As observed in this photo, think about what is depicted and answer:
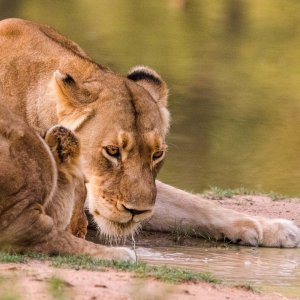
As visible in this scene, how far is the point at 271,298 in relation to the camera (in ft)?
17.1

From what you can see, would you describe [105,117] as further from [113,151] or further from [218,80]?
[218,80]

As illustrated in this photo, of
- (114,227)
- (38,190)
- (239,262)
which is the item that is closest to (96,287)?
(38,190)

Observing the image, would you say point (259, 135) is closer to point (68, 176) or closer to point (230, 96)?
point (230, 96)

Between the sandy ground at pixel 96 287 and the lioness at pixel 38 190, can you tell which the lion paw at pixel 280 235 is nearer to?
the lioness at pixel 38 190

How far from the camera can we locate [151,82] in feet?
24.2

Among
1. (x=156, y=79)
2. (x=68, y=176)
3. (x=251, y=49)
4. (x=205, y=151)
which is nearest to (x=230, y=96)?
(x=205, y=151)

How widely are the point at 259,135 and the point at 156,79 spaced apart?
30.2ft

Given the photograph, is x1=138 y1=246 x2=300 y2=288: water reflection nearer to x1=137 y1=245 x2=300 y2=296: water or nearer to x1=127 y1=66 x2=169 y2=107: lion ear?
x1=137 y1=245 x2=300 y2=296: water

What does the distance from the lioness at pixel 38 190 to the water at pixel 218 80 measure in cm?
87

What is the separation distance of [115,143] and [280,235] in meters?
1.32

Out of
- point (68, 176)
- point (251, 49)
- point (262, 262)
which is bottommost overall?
point (251, 49)

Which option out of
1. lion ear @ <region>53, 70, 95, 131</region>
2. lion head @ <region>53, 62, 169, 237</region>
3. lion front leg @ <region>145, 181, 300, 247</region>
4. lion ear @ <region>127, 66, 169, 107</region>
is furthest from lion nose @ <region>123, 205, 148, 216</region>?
lion front leg @ <region>145, 181, 300, 247</region>

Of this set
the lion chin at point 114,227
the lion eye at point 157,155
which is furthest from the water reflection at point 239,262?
the lion eye at point 157,155

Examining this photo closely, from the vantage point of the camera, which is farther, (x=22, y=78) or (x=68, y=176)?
(x=22, y=78)
